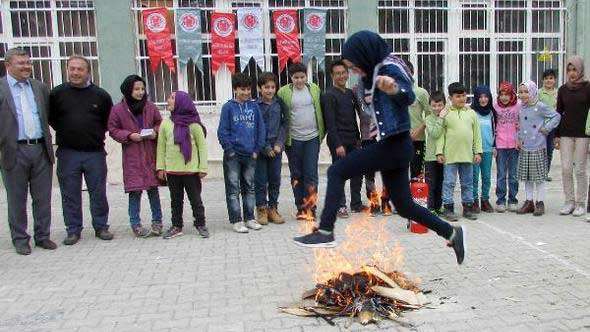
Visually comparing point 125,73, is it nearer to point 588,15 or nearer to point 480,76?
point 480,76

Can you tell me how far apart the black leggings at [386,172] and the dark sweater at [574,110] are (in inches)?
150

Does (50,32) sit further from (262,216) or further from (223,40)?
(262,216)

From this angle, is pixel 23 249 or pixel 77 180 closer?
pixel 23 249

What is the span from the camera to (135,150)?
674 centimetres

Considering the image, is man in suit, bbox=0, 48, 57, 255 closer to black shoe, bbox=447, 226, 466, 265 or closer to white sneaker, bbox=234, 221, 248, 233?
white sneaker, bbox=234, 221, 248, 233

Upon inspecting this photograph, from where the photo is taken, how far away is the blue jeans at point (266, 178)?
7.30 m

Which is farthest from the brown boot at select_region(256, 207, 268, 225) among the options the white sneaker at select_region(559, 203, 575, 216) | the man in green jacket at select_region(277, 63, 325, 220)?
the white sneaker at select_region(559, 203, 575, 216)

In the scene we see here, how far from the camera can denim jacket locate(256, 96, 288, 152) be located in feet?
23.7

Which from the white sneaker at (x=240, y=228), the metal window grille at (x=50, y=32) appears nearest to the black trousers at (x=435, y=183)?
the white sneaker at (x=240, y=228)

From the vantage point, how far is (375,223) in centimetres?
718

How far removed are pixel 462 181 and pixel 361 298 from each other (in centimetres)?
371

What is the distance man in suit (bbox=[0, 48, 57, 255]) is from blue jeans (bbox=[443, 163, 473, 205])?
15.8 ft

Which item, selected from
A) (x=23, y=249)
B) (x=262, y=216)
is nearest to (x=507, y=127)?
(x=262, y=216)

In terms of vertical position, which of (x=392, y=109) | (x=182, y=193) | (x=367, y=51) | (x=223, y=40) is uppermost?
(x=223, y=40)
